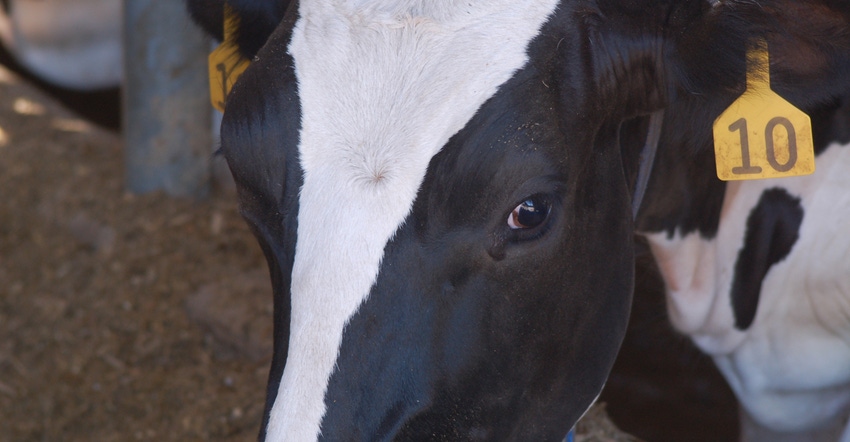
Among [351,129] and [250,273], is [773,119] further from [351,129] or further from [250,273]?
[250,273]

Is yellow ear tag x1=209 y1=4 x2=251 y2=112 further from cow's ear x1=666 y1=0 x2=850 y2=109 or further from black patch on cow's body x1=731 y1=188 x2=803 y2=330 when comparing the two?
black patch on cow's body x1=731 y1=188 x2=803 y2=330

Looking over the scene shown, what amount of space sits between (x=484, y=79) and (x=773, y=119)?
2.34 feet

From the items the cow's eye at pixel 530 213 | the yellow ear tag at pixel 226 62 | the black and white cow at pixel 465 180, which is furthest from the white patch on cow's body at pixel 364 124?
the yellow ear tag at pixel 226 62

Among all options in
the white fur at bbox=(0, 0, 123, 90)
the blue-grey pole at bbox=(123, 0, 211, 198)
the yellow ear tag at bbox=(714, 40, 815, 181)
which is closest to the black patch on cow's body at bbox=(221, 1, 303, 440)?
the yellow ear tag at bbox=(714, 40, 815, 181)

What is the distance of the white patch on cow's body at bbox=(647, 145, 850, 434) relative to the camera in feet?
9.31

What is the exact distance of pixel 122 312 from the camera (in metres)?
4.28

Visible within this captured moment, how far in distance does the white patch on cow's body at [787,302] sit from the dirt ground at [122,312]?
475 millimetres

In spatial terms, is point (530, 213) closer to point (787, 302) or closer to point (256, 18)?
point (256, 18)

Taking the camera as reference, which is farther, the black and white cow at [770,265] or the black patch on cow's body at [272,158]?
the black and white cow at [770,265]

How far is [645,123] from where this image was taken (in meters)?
2.40

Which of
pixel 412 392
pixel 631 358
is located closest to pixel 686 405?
pixel 631 358

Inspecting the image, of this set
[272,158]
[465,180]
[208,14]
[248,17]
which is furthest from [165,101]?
[465,180]

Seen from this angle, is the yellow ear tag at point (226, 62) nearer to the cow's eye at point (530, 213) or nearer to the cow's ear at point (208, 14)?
the cow's ear at point (208, 14)

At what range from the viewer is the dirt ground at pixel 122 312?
3.72m
